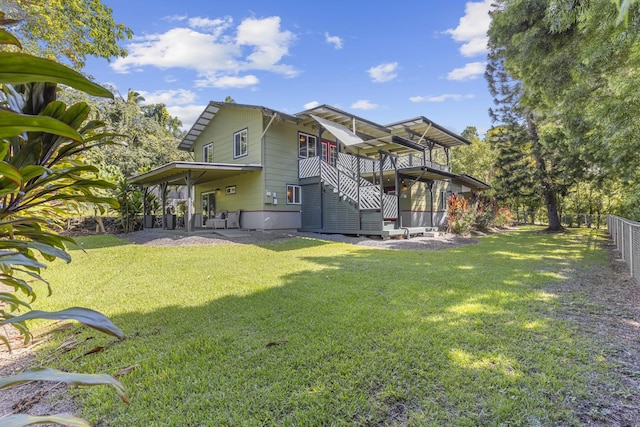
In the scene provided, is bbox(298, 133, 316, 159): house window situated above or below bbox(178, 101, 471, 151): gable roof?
below

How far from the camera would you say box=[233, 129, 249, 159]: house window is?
15298mm

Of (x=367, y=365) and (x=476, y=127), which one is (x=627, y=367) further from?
(x=476, y=127)

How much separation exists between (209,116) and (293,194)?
7.16 meters

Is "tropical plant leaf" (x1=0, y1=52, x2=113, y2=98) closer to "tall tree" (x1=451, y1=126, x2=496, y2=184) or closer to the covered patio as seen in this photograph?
the covered patio

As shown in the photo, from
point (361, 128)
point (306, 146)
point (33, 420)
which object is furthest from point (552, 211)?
point (33, 420)

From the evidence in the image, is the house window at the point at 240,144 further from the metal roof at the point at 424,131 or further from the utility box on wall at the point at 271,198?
the metal roof at the point at 424,131

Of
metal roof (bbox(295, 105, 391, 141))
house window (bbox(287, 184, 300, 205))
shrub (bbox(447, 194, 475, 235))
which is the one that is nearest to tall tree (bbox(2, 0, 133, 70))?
metal roof (bbox(295, 105, 391, 141))

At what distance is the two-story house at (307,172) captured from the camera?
41.8 ft

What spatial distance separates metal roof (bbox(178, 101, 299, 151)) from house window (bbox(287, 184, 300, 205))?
319cm

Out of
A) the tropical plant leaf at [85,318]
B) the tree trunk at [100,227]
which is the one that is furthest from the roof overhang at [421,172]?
the tree trunk at [100,227]

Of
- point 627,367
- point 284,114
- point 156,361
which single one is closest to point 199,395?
point 156,361

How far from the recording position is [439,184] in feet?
63.8

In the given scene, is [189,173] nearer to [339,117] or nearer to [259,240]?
[259,240]

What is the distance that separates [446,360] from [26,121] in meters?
3.12
